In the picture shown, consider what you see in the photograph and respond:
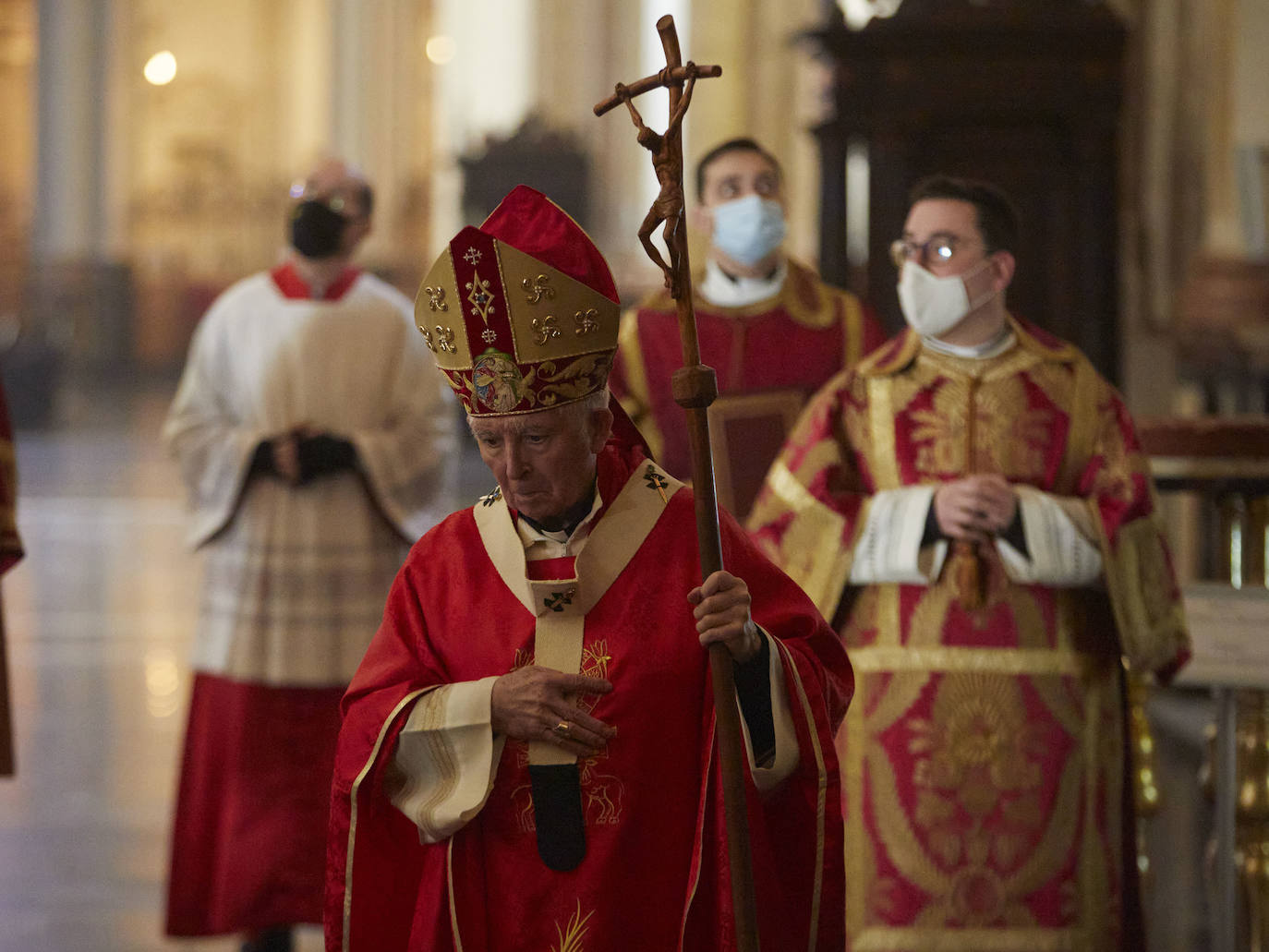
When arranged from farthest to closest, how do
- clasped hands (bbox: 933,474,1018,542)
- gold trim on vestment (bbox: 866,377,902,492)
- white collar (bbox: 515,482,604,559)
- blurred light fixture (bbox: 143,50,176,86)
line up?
blurred light fixture (bbox: 143,50,176,86) < gold trim on vestment (bbox: 866,377,902,492) < clasped hands (bbox: 933,474,1018,542) < white collar (bbox: 515,482,604,559)

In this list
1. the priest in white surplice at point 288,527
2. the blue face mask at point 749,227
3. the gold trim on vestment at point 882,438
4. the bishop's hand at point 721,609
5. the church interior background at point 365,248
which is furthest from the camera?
the church interior background at point 365,248

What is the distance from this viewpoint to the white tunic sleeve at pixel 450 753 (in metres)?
2.17

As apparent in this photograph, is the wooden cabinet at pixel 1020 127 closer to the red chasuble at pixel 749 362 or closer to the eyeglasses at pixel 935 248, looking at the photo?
the red chasuble at pixel 749 362

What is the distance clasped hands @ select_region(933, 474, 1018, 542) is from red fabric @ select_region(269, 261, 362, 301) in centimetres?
205

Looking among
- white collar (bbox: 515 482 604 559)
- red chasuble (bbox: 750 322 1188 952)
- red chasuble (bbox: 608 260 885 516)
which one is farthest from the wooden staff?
red chasuble (bbox: 608 260 885 516)

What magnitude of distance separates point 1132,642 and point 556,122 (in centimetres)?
1991

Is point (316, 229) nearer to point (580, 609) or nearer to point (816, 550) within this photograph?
point (816, 550)

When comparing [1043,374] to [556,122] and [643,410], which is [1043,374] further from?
[556,122]

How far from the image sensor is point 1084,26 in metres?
6.99

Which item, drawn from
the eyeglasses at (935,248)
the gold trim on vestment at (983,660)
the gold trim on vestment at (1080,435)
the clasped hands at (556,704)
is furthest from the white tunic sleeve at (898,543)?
the clasped hands at (556,704)

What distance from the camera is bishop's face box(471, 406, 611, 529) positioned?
2.18 metres

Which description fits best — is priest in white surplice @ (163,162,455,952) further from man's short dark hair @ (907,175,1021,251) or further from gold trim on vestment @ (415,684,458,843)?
gold trim on vestment @ (415,684,458,843)

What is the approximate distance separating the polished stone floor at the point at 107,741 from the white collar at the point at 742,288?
1.96 metres

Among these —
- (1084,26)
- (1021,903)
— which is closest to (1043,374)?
(1021,903)
